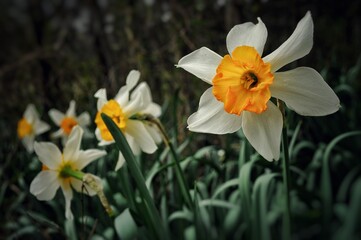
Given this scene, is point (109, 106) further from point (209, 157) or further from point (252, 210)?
point (209, 157)

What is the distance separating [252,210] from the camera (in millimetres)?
1239

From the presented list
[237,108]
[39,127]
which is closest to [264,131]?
[237,108]

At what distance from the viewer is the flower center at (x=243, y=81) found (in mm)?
931

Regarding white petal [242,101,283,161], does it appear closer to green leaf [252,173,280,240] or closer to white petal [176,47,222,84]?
white petal [176,47,222,84]

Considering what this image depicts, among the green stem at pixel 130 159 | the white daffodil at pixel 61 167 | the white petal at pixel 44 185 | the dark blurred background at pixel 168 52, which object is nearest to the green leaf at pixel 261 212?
the green stem at pixel 130 159

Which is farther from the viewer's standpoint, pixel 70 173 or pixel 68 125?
pixel 68 125

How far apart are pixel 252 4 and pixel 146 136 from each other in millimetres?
2568

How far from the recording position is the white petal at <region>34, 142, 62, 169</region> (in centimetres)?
134

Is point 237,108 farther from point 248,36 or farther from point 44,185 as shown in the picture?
point 44,185

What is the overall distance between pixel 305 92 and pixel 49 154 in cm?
85

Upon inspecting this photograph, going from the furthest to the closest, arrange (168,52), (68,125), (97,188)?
(168,52) < (68,125) < (97,188)

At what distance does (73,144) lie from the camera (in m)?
1.37

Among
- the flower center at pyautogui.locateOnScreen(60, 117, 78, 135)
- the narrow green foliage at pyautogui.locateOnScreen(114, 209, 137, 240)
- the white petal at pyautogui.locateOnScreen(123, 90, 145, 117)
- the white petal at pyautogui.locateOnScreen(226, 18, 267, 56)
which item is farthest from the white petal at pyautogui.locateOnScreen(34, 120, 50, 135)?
the white petal at pyautogui.locateOnScreen(226, 18, 267, 56)

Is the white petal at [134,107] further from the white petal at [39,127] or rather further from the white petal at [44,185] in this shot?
the white petal at [39,127]
